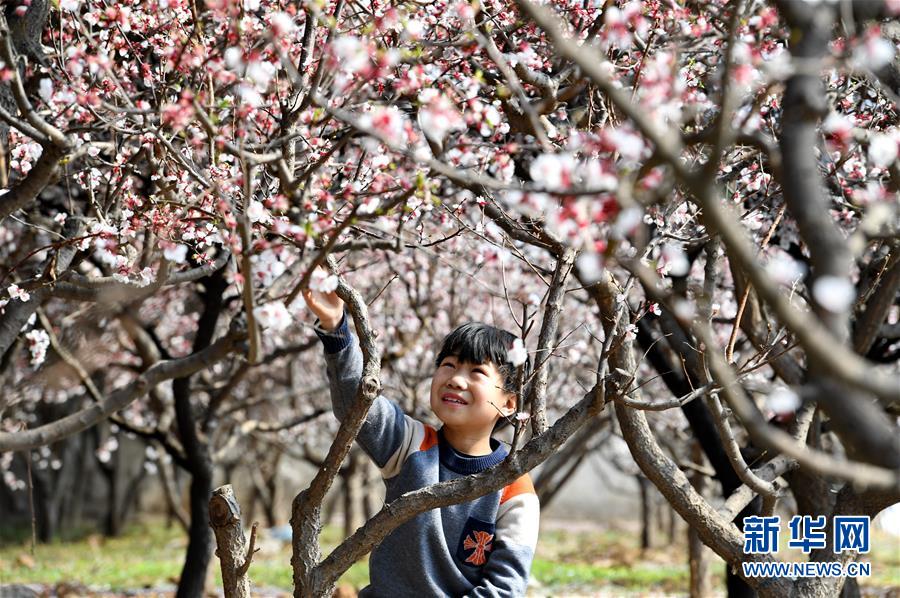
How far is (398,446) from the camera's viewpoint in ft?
12.8

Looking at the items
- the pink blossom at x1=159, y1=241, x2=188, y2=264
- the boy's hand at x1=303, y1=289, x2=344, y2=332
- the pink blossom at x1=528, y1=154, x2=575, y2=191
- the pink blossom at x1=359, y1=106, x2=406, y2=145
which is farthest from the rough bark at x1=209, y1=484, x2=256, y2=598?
the pink blossom at x1=528, y1=154, x2=575, y2=191

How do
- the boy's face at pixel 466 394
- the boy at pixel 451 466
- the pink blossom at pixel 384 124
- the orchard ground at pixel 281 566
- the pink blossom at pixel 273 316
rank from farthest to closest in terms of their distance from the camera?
the orchard ground at pixel 281 566
the boy's face at pixel 466 394
the boy at pixel 451 466
the pink blossom at pixel 273 316
the pink blossom at pixel 384 124

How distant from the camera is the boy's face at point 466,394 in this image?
3930 mm

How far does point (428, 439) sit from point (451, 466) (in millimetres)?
147

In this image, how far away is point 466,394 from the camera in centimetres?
394

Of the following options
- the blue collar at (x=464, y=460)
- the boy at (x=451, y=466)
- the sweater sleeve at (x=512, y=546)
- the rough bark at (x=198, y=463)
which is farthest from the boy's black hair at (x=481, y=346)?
the rough bark at (x=198, y=463)

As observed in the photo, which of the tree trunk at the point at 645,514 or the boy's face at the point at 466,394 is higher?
the tree trunk at the point at 645,514

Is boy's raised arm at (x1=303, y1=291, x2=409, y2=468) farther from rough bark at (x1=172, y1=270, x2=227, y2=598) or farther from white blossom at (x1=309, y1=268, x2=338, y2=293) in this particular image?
rough bark at (x1=172, y1=270, x2=227, y2=598)

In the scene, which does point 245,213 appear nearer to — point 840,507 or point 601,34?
point 601,34

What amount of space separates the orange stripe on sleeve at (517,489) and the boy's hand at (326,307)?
979 millimetres

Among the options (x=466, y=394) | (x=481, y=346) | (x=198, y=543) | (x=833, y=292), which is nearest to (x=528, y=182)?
(x=481, y=346)

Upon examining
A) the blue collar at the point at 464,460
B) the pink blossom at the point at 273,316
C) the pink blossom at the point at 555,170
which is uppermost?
the pink blossom at the point at 555,170

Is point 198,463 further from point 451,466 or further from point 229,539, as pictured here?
point 229,539

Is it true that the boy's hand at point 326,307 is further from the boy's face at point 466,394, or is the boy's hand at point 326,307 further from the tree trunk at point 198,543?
the tree trunk at point 198,543
